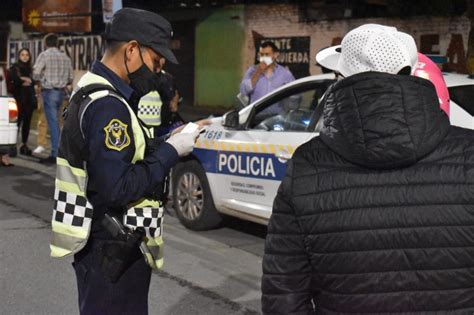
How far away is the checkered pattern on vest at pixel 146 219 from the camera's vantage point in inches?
107

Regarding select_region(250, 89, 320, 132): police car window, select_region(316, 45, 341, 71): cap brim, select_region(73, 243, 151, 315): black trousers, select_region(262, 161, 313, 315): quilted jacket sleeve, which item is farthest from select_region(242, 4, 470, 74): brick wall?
select_region(262, 161, 313, 315): quilted jacket sleeve

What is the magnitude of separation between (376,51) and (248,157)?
4.78 metres

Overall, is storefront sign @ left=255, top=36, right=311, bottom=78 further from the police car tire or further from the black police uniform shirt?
the black police uniform shirt

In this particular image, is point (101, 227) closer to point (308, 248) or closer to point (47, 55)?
point (308, 248)

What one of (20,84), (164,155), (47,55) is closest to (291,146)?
(164,155)

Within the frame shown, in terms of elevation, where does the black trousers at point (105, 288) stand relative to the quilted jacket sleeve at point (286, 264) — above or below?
below

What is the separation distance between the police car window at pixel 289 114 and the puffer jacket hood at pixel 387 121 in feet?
14.4

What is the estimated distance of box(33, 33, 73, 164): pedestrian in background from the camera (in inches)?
447

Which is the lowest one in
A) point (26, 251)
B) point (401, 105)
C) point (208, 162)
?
point (26, 251)

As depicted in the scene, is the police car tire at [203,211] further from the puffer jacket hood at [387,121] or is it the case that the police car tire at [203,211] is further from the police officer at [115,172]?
the puffer jacket hood at [387,121]

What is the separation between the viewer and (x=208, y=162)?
710 cm

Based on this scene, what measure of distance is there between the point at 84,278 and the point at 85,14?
868 inches

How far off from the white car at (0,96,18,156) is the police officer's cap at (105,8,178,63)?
772cm

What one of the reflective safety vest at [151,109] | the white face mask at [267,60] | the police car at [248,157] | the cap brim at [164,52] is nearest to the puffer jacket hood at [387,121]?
the cap brim at [164,52]
